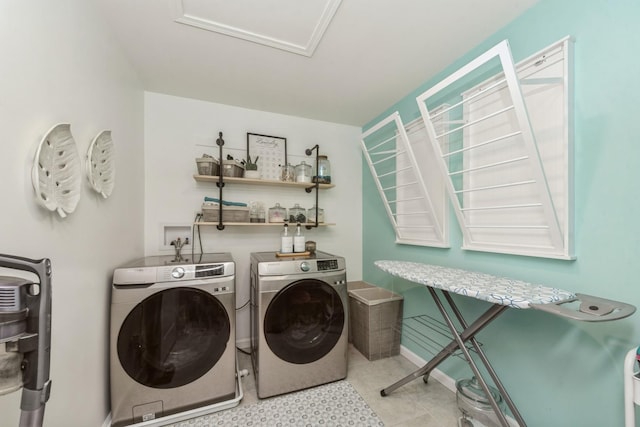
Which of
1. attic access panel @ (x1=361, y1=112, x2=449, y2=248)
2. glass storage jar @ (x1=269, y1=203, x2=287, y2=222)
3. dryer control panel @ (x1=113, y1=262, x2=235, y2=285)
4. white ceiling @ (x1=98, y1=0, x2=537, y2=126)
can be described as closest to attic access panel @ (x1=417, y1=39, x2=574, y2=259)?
attic access panel @ (x1=361, y1=112, x2=449, y2=248)

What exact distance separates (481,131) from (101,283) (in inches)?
98.7

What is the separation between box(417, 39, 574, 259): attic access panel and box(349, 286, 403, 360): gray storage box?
0.97 meters

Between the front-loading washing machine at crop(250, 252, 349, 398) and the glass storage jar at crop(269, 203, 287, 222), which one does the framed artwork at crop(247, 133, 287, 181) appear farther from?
the front-loading washing machine at crop(250, 252, 349, 398)

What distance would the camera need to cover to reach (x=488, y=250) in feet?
5.39

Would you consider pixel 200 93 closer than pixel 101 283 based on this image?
No

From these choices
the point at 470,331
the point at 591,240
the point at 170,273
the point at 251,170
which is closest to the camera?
the point at 591,240

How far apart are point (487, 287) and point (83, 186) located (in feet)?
6.77

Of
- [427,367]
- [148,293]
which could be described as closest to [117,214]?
[148,293]

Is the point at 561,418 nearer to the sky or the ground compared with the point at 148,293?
nearer to the ground

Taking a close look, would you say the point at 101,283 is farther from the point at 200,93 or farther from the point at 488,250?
the point at 488,250

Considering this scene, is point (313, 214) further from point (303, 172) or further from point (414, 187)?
point (414, 187)

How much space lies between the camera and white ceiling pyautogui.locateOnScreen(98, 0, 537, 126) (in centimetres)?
142

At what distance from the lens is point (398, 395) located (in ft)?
6.14

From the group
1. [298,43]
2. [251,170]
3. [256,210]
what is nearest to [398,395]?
[256,210]
